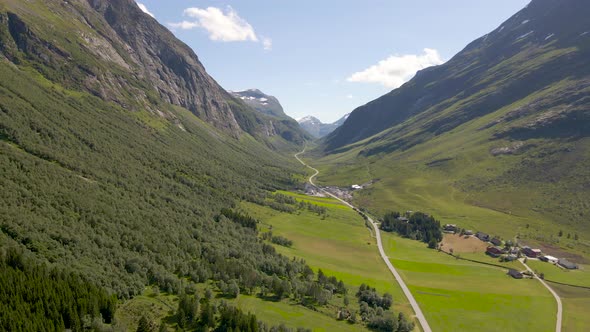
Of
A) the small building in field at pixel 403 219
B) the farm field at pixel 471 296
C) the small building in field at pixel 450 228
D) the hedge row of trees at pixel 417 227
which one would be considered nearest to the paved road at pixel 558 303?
the farm field at pixel 471 296

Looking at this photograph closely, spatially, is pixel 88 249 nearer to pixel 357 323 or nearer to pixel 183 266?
pixel 183 266

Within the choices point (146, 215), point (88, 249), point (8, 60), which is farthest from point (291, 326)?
point (8, 60)

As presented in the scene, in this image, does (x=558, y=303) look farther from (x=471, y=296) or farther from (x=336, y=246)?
(x=336, y=246)

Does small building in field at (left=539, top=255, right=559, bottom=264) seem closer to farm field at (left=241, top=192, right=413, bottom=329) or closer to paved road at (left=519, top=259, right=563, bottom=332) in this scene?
paved road at (left=519, top=259, right=563, bottom=332)

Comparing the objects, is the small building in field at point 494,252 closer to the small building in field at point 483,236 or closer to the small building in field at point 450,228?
the small building in field at point 483,236

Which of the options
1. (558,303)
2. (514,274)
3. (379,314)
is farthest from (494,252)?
(379,314)

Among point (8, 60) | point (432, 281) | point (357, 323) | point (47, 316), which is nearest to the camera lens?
point (47, 316)
